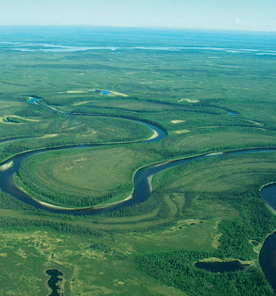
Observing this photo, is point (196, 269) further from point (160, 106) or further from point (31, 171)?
point (160, 106)

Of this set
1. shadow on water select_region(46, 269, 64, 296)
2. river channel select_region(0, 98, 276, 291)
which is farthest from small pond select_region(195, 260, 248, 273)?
shadow on water select_region(46, 269, 64, 296)

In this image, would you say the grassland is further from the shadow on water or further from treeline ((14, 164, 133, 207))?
the shadow on water

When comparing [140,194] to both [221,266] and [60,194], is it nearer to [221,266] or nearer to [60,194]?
[60,194]

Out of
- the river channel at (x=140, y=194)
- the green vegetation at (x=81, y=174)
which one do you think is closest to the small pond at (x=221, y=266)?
the river channel at (x=140, y=194)

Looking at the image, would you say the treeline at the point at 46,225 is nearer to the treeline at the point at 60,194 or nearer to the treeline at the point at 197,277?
the treeline at the point at 60,194

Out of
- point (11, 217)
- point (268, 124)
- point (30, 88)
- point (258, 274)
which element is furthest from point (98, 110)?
point (258, 274)

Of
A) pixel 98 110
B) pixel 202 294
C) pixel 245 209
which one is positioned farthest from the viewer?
pixel 98 110
